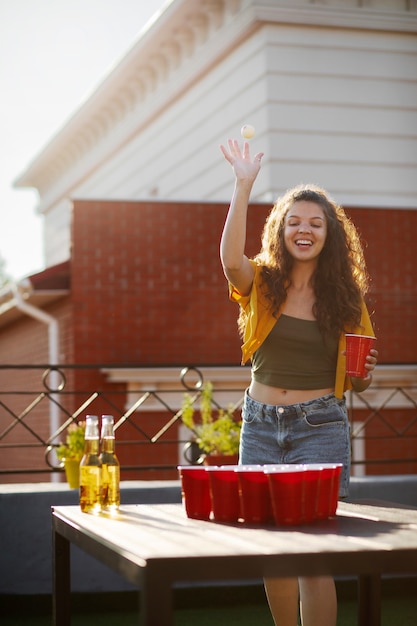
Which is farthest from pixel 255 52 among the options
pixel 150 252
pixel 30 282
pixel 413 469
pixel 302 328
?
Answer: pixel 302 328

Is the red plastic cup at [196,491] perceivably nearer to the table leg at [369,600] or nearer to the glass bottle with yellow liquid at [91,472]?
the glass bottle with yellow liquid at [91,472]

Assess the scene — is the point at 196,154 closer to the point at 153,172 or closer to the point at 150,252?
the point at 153,172

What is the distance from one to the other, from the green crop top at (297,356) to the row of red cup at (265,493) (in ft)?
2.62

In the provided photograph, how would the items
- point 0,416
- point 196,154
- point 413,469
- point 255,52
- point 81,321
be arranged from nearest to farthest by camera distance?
point 81,321 < point 413,469 < point 255,52 < point 196,154 < point 0,416

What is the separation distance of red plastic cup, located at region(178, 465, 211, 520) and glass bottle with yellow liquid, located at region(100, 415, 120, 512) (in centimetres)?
41

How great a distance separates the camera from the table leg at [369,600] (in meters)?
3.20

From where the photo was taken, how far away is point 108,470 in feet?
10.7

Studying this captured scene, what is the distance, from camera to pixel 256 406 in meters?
3.56

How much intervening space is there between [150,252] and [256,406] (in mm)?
6301

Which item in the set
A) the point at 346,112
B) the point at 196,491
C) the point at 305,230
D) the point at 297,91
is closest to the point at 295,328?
the point at 305,230

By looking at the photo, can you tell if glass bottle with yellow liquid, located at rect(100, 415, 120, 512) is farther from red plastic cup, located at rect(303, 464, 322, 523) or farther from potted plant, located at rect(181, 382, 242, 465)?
potted plant, located at rect(181, 382, 242, 465)

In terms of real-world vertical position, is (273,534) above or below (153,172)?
below

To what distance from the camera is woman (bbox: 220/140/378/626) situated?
346 centimetres

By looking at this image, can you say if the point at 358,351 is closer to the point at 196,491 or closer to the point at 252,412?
the point at 252,412
